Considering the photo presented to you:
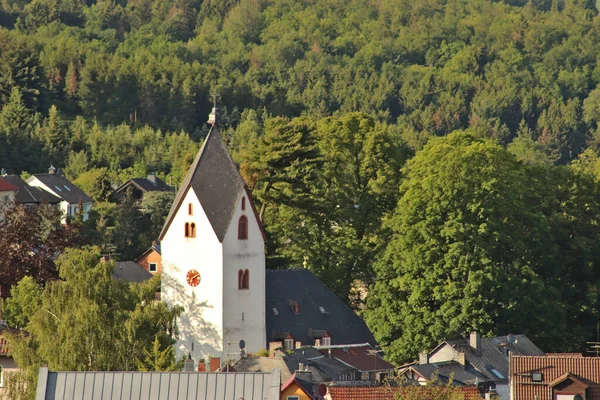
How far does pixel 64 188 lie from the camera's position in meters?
101

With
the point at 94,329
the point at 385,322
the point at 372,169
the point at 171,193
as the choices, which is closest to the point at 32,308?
the point at 94,329

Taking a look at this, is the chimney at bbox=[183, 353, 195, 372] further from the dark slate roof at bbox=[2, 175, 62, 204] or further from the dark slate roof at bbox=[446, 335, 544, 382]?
the dark slate roof at bbox=[2, 175, 62, 204]

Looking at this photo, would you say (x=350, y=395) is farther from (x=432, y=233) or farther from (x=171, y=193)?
(x=171, y=193)

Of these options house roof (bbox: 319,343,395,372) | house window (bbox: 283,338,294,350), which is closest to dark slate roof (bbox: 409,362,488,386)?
house roof (bbox: 319,343,395,372)

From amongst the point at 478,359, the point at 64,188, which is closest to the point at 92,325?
the point at 478,359

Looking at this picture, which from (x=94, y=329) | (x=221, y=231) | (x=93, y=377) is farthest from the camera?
(x=221, y=231)

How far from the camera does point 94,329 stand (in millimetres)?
49531

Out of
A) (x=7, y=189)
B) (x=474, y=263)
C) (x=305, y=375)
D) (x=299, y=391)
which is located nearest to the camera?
(x=299, y=391)

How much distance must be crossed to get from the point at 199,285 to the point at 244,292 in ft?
5.02

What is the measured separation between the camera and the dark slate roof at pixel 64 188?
9912 cm

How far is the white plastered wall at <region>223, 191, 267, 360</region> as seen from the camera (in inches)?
2366

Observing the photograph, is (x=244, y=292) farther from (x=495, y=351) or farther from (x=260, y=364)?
(x=495, y=351)

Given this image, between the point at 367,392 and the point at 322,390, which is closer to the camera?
the point at 367,392

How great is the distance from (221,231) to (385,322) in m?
7.97
